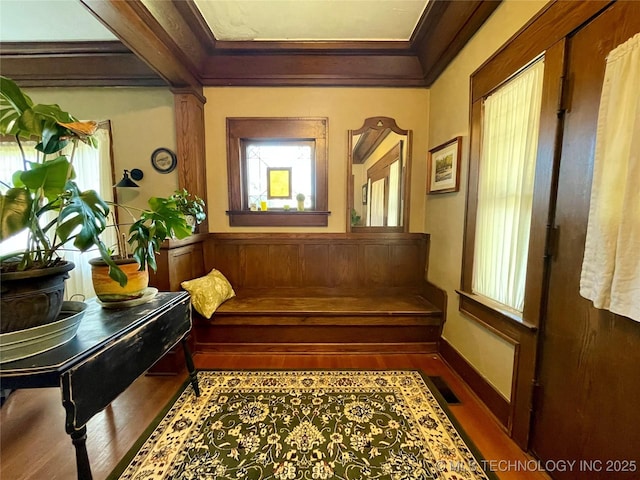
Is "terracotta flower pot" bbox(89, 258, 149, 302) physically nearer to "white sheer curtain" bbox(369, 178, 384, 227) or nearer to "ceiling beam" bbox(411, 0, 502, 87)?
"white sheer curtain" bbox(369, 178, 384, 227)

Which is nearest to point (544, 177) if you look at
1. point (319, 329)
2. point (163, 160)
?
point (319, 329)

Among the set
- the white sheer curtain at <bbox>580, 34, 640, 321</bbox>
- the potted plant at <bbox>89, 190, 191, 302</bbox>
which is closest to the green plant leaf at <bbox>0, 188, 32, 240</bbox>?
the potted plant at <bbox>89, 190, 191, 302</bbox>

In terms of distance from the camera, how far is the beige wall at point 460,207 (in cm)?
150

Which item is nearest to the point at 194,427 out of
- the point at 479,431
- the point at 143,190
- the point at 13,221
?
the point at 13,221

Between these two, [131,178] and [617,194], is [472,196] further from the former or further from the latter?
[131,178]

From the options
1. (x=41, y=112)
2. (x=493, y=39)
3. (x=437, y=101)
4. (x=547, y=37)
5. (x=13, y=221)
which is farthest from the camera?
(x=437, y=101)

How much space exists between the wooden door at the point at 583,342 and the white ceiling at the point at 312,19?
1351 mm

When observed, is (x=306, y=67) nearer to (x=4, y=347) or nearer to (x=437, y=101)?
(x=437, y=101)

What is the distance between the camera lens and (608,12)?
0.98 m

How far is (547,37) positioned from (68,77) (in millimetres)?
3781

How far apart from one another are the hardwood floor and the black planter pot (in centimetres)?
93

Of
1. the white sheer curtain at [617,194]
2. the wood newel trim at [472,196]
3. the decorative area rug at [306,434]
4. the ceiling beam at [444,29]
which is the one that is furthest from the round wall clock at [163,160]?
the white sheer curtain at [617,194]

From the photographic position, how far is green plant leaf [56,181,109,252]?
3.04ft

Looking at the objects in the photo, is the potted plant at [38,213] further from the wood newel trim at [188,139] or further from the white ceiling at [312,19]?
the white ceiling at [312,19]
